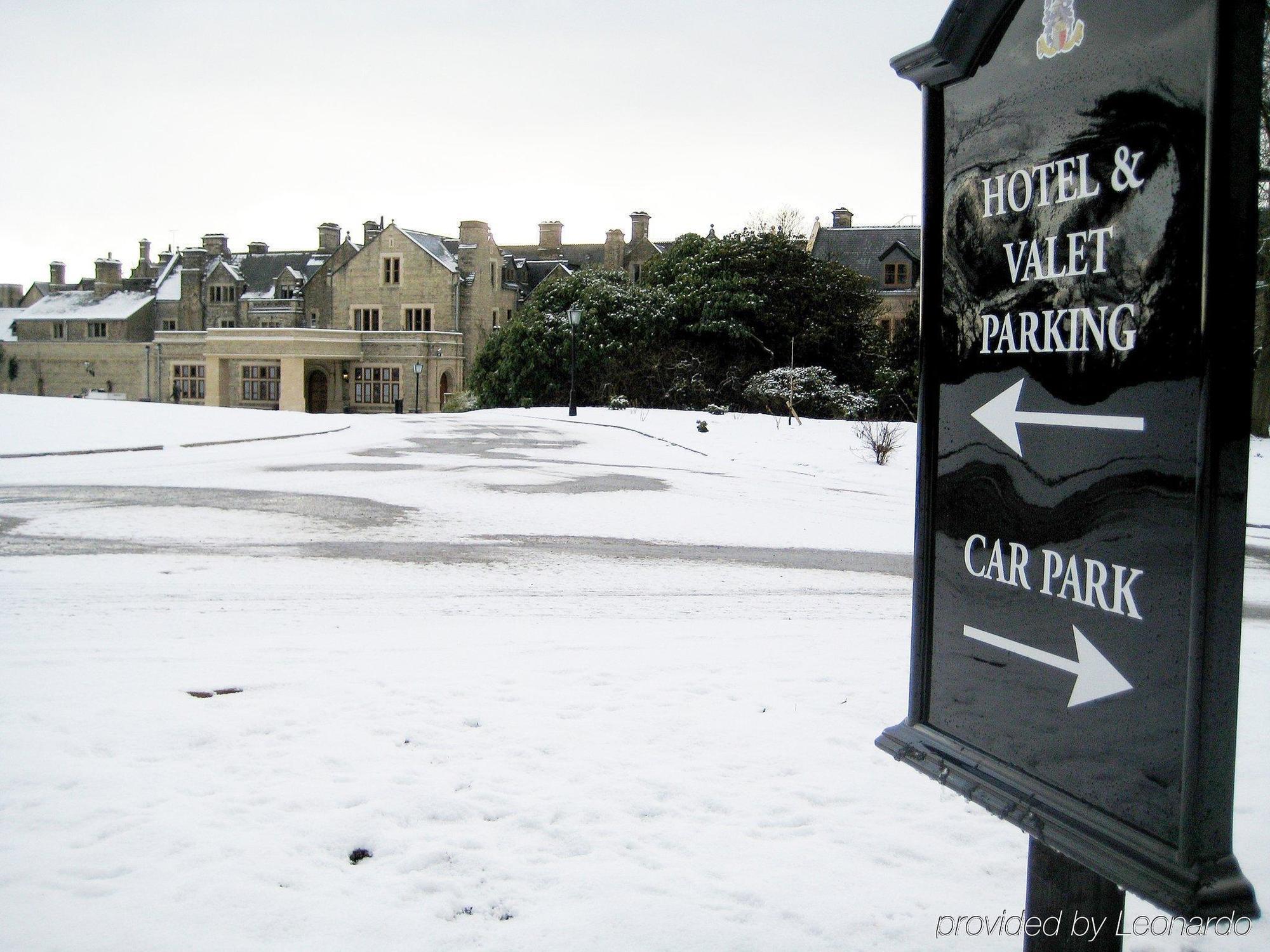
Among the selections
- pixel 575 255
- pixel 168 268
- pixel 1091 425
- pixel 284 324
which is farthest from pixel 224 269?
pixel 1091 425

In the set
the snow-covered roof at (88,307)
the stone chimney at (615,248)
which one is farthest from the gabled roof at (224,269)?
the stone chimney at (615,248)

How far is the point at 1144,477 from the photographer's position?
1841mm

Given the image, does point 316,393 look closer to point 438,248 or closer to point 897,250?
point 438,248

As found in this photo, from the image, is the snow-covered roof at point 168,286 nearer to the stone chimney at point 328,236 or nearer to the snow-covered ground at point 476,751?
the stone chimney at point 328,236

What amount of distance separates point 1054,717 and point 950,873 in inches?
55.3

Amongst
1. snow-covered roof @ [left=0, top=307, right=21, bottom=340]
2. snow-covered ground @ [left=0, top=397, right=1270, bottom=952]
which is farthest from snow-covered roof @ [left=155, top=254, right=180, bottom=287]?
snow-covered ground @ [left=0, top=397, right=1270, bottom=952]

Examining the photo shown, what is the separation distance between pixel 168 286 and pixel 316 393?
2128cm

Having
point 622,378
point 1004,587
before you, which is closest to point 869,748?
point 1004,587

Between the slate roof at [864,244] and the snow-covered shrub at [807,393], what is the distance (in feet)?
75.5

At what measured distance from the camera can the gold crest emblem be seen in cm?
200

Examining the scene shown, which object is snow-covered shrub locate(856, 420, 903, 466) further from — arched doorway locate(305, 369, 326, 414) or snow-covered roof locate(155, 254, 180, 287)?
snow-covered roof locate(155, 254, 180, 287)

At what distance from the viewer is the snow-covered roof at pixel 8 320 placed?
244ft

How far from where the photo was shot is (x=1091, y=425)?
196 cm

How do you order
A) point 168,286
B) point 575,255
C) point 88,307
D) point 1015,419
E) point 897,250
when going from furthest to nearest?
point 575,255
point 168,286
point 88,307
point 897,250
point 1015,419
